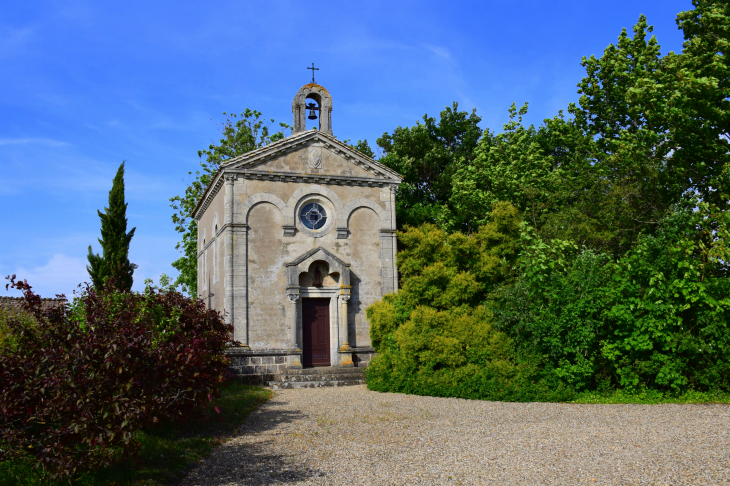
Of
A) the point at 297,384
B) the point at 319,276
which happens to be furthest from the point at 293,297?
the point at 297,384

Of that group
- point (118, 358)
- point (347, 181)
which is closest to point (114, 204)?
point (347, 181)

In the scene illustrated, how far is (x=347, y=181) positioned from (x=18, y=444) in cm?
1561

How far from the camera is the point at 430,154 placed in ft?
106

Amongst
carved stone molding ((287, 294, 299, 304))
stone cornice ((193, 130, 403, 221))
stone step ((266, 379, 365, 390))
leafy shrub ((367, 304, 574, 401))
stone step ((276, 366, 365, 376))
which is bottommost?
stone step ((266, 379, 365, 390))

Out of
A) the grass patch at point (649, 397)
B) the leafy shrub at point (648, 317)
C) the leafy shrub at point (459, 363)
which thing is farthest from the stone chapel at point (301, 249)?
the grass patch at point (649, 397)

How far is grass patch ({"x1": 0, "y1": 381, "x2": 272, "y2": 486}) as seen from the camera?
6.20 metres

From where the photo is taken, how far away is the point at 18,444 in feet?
18.9

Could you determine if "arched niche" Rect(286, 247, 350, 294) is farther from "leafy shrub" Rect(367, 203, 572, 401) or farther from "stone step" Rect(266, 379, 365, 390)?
"stone step" Rect(266, 379, 365, 390)

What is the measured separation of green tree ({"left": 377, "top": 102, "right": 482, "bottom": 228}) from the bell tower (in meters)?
7.45

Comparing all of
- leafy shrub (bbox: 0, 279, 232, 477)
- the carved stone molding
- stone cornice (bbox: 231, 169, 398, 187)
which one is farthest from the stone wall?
leafy shrub (bbox: 0, 279, 232, 477)

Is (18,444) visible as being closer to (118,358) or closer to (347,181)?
(118,358)

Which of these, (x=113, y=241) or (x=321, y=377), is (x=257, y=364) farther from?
(x=113, y=241)

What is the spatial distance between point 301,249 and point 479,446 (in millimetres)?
12441

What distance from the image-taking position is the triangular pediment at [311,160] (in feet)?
64.1
